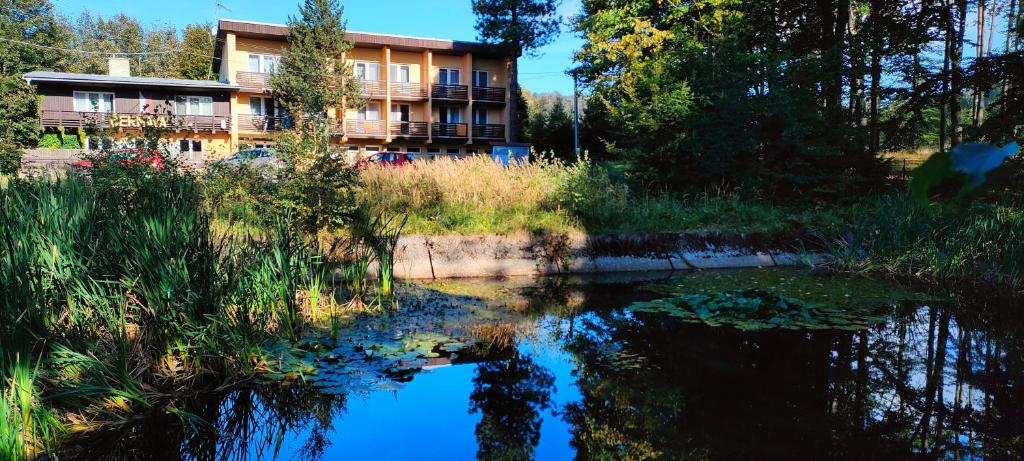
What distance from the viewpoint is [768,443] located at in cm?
374

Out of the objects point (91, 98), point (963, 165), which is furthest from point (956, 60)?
point (91, 98)

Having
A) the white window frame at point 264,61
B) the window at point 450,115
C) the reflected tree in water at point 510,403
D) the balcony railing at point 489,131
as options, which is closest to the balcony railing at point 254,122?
the white window frame at point 264,61

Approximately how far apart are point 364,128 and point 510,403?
31.3 m

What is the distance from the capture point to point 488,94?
119 feet

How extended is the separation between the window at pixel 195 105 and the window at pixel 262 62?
2.68 metres

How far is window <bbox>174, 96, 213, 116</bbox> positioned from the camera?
31516 millimetres

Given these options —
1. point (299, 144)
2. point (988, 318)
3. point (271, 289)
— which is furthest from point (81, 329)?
point (988, 318)

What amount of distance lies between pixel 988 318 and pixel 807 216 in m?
5.03

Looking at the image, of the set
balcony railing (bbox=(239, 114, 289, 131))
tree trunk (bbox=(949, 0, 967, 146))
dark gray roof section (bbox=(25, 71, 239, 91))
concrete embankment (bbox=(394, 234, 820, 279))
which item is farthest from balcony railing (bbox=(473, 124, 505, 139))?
concrete embankment (bbox=(394, 234, 820, 279))

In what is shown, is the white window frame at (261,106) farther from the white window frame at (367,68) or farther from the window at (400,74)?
the window at (400,74)

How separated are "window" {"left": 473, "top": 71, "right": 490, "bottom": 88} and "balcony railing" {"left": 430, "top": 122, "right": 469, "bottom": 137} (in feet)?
8.54

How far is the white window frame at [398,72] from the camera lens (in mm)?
35094

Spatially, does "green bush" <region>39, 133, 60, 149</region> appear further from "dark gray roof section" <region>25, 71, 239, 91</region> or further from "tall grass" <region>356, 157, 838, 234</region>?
"tall grass" <region>356, 157, 838, 234</region>

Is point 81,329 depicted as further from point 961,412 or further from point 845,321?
point 845,321
